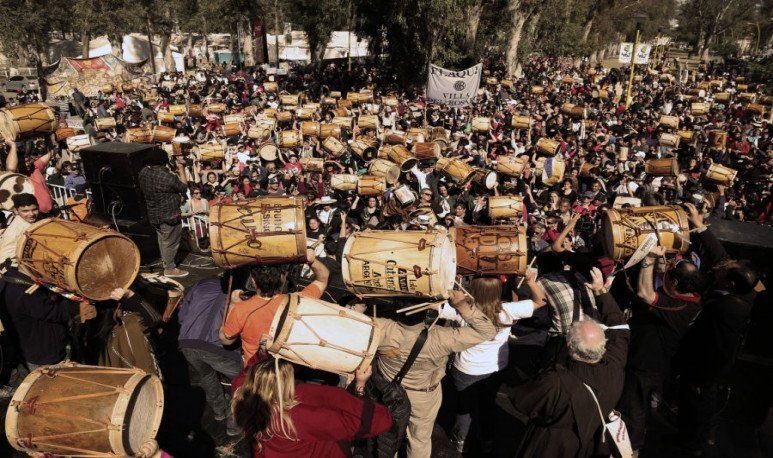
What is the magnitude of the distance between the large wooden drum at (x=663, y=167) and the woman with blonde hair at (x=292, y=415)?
32.4ft

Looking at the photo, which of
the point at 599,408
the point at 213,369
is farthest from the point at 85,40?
the point at 599,408

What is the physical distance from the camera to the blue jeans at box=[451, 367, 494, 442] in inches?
179

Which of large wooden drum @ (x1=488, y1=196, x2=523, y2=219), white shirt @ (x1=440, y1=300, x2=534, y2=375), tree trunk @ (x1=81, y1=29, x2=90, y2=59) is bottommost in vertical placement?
white shirt @ (x1=440, y1=300, x2=534, y2=375)

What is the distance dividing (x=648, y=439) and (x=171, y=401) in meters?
4.92

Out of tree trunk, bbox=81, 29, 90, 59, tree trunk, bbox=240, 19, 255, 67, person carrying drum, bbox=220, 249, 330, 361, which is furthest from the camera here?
tree trunk, bbox=240, 19, 255, 67

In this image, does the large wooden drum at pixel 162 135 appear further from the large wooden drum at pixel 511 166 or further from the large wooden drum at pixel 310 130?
the large wooden drum at pixel 511 166

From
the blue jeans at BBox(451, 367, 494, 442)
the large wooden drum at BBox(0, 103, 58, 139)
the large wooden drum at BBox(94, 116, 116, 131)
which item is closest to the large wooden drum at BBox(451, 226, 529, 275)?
the blue jeans at BBox(451, 367, 494, 442)

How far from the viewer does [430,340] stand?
147 inches

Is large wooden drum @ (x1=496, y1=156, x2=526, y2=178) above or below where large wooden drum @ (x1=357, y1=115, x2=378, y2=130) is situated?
below

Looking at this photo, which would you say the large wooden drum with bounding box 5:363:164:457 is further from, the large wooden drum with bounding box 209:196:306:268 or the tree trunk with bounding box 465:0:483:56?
the tree trunk with bounding box 465:0:483:56

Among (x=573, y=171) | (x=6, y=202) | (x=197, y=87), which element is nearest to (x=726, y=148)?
(x=573, y=171)

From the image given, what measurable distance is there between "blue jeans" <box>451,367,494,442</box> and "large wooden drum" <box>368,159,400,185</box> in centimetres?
577

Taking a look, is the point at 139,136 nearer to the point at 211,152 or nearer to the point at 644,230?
the point at 211,152

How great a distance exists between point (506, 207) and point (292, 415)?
19.2 ft
